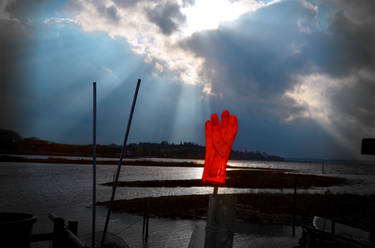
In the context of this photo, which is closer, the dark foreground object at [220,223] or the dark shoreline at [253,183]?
the dark foreground object at [220,223]

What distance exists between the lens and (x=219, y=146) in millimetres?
3596

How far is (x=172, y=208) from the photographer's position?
63.4 feet

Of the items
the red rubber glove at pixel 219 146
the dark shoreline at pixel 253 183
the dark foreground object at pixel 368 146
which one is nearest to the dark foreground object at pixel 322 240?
the dark foreground object at pixel 368 146

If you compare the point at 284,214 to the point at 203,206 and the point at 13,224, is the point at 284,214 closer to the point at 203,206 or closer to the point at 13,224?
the point at 203,206

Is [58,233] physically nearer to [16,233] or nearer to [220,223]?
[16,233]

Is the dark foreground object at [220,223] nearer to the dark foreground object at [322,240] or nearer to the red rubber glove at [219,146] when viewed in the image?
the red rubber glove at [219,146]

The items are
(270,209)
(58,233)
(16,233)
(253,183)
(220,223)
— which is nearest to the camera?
(16,233)

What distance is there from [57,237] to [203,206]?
17758mm

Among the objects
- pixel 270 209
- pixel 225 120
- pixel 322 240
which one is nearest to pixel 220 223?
pixel 225 120

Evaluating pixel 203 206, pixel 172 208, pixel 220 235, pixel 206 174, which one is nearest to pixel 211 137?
pixel 206 174

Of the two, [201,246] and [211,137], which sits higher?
[211,137]

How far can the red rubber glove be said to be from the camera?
358 cm

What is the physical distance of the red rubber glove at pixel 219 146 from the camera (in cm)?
358

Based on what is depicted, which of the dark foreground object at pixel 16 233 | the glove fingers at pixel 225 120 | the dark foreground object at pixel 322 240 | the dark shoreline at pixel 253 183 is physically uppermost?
the glove fingers at pixel 225 120
